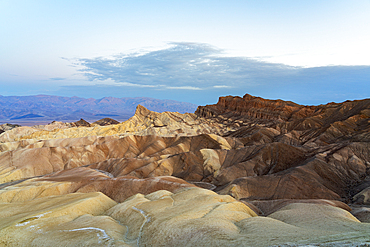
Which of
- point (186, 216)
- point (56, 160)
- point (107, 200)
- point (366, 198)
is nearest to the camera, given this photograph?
point (186, 216)

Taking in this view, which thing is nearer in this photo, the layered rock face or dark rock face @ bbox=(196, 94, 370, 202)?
the layered rock face

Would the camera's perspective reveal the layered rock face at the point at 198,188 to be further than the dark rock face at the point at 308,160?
No

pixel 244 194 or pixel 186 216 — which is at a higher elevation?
pixel 186 216

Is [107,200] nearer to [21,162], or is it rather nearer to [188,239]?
[188,239]

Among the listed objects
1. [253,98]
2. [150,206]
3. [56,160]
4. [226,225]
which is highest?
[253,98]

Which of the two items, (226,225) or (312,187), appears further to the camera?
(312,187)

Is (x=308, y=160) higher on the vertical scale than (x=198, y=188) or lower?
lower

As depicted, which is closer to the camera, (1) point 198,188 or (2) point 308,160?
(1) point 198,188

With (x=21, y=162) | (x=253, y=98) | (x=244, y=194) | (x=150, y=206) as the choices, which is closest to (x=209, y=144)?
(x=244, y=194)
